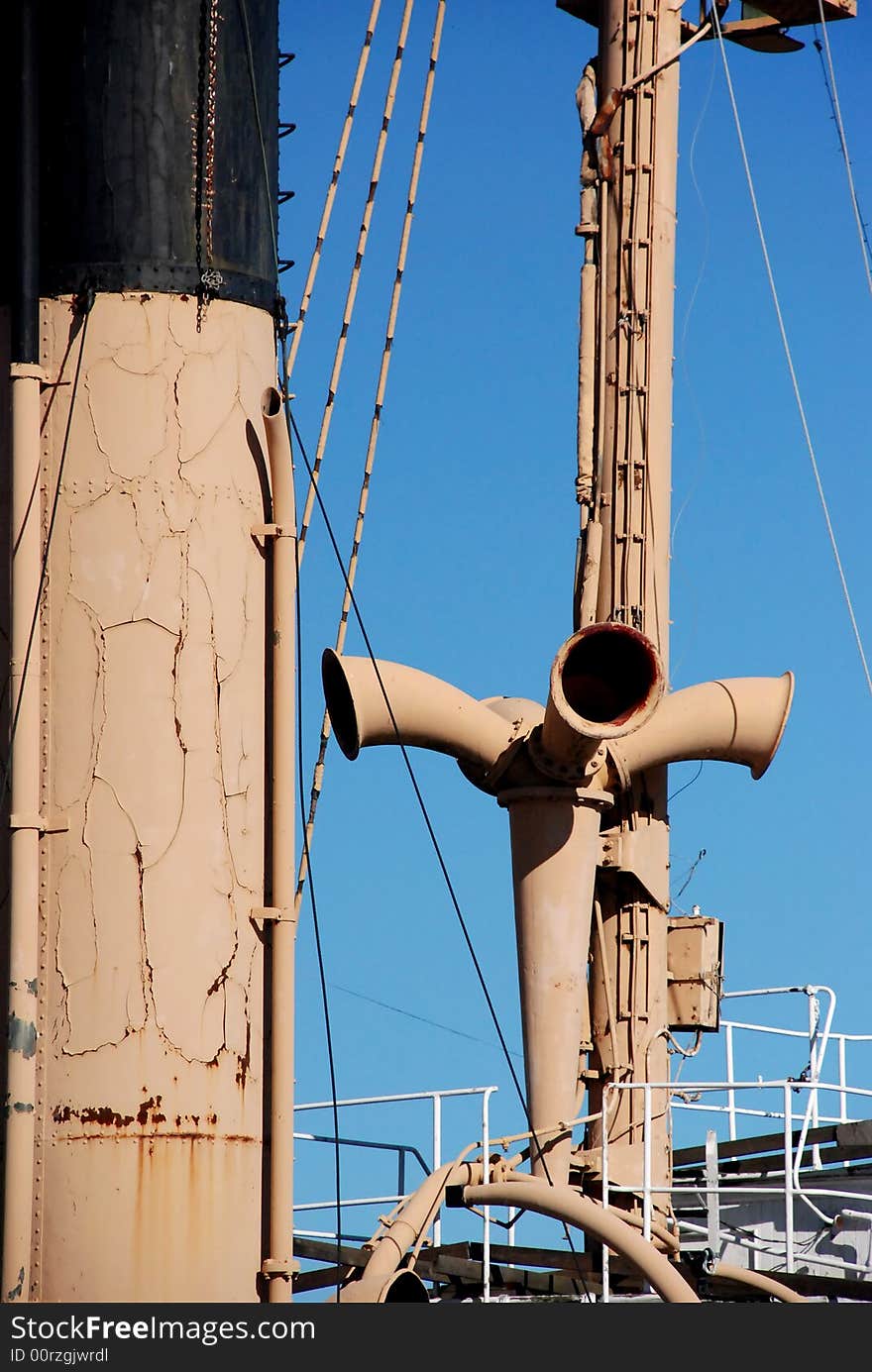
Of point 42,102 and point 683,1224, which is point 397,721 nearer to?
point 683,1224

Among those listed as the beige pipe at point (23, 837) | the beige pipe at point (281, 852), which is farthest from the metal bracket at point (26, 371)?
the beige pipe at point (281, 852)

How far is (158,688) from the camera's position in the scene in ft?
41.6

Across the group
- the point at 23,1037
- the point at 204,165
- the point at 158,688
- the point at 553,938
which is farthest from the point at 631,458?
the point at 23,1037

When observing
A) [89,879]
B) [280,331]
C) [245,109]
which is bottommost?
[89,879]

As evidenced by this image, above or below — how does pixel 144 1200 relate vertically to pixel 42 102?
below

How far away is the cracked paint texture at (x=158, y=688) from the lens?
1239cm

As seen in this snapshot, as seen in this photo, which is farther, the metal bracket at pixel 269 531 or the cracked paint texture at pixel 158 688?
the metal bracket at pixel 269 531

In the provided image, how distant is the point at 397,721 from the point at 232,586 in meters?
7.91

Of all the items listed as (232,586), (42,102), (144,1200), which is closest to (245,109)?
(42,102)

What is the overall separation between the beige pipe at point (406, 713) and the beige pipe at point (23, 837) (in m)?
6.72

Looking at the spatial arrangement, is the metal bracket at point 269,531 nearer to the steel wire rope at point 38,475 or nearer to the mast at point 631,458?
the steel wire rope at point 38,475

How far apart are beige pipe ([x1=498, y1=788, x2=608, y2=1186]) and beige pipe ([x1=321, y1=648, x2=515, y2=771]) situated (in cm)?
58

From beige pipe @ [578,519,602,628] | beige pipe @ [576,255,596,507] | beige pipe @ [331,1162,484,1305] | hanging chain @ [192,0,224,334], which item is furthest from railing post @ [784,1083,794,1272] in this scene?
hanging chain @ [192,0,224,334]

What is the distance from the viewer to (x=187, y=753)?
1268 centimetres
